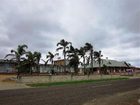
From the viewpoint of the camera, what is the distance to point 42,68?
7844cm

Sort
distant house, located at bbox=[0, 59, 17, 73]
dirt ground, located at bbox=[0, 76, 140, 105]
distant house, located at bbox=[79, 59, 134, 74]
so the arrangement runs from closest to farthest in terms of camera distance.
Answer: dirt ground, located at bbox=[0, 76, 140, 105], distant house, located at bbox=[0, 59, 17, 73], distant house, located at bbox=[79, 59, 134, 74]

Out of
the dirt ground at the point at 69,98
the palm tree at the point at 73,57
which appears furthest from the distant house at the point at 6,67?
the dirt ground at the point at 69,98

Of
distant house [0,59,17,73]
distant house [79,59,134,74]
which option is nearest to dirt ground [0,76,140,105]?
distant house [0,59,17,73]

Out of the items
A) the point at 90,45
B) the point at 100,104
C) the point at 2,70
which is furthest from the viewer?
the point at 90,45

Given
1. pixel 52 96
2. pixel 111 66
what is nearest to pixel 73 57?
pixel 111 66

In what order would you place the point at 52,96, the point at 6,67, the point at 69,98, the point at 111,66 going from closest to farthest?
the point at 69,98
the point at 52,96
the point at 6,67
the point at 111,66

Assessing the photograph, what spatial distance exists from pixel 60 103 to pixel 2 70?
5574 centimetres

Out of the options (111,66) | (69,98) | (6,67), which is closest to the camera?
(69,98)

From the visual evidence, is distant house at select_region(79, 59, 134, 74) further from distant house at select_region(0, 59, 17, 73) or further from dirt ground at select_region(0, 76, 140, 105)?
dirt ground at select_region(0, 76, 140, 105)

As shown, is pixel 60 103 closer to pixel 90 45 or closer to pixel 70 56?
pixel 70 56

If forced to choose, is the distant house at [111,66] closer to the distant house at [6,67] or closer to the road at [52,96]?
the distant house at [6,67]

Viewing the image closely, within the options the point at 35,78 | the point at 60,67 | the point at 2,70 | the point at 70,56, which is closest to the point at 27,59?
the point at 35,78

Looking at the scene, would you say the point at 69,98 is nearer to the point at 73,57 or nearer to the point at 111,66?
the point at 73,57

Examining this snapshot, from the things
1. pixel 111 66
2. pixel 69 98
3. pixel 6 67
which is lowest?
pixel 69 98
